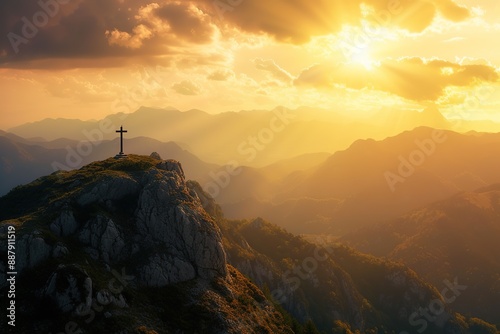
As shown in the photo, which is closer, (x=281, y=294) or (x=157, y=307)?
(x=157, y=307)

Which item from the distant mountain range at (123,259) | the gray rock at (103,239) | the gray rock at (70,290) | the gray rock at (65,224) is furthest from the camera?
the gray rock at (103,239)

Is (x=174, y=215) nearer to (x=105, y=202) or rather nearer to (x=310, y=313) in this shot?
(x=105, y=202)

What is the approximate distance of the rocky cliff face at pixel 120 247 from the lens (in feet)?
182

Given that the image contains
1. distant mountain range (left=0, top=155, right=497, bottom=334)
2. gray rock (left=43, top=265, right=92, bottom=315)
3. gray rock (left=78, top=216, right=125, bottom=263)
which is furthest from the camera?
gray rock (left=78, top=216, right=125, bottom=263)

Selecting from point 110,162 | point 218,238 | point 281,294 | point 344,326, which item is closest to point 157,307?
point 218,238

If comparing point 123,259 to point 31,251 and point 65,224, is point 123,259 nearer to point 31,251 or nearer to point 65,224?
point 65,224

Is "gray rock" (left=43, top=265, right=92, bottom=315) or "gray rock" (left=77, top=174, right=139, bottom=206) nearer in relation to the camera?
"gray rock" (left=43, top=265, right=92, bottom=315)

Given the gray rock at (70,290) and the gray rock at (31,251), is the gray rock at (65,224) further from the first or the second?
the gray rock at (70,290)

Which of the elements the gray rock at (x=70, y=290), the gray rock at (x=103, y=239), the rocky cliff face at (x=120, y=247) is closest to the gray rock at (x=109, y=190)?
the rocky cliff face at (x=120, y=247)

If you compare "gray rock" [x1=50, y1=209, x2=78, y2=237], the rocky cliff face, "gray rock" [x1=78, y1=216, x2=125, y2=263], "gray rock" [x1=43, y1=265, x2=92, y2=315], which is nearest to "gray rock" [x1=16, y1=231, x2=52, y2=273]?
the rocky cliff face

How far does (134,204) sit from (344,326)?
5644 inches

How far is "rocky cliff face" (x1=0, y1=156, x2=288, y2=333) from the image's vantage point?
5544 centimetres

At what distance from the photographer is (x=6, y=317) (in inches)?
1946

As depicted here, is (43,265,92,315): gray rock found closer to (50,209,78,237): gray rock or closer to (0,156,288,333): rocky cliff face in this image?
(0,156,288,333): rocky cliff face
